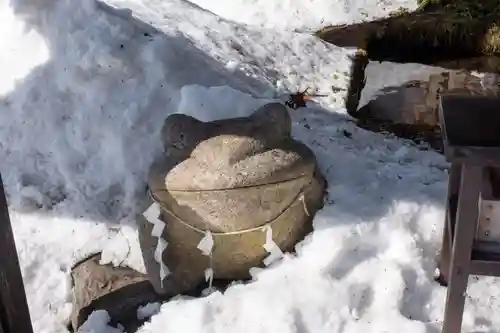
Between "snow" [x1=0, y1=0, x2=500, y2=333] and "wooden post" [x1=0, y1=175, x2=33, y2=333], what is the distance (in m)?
0.66

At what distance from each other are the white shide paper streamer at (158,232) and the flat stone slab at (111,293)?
0.14 metres

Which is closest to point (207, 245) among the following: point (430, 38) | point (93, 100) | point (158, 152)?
point (158, 152)

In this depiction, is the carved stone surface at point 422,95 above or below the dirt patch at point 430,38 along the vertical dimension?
below

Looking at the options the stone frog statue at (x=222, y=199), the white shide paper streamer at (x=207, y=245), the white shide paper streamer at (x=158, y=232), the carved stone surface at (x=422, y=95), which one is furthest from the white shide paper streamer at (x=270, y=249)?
the carved stone surface at (x=422, y=95)

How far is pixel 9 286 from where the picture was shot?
8.52 ft

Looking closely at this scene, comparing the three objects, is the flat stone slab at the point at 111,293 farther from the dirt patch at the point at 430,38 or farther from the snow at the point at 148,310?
the dirt patch at the point at 430,38

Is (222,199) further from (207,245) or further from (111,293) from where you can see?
(111,293)

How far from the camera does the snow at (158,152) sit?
3.24 metres

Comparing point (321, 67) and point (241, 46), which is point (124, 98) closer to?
point (241, 46)

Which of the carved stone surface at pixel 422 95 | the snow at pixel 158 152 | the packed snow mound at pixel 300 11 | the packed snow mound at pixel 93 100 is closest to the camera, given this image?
the snow at pixel 158 152

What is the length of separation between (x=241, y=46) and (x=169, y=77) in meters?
1.63

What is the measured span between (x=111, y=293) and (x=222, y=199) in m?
0.78

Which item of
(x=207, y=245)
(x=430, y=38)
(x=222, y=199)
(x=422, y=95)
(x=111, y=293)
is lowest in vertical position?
(x=111, y=293)

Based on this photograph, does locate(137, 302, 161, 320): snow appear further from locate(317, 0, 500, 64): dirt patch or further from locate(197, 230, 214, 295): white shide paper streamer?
locate(317, 0, 500, 64): dirt patch
